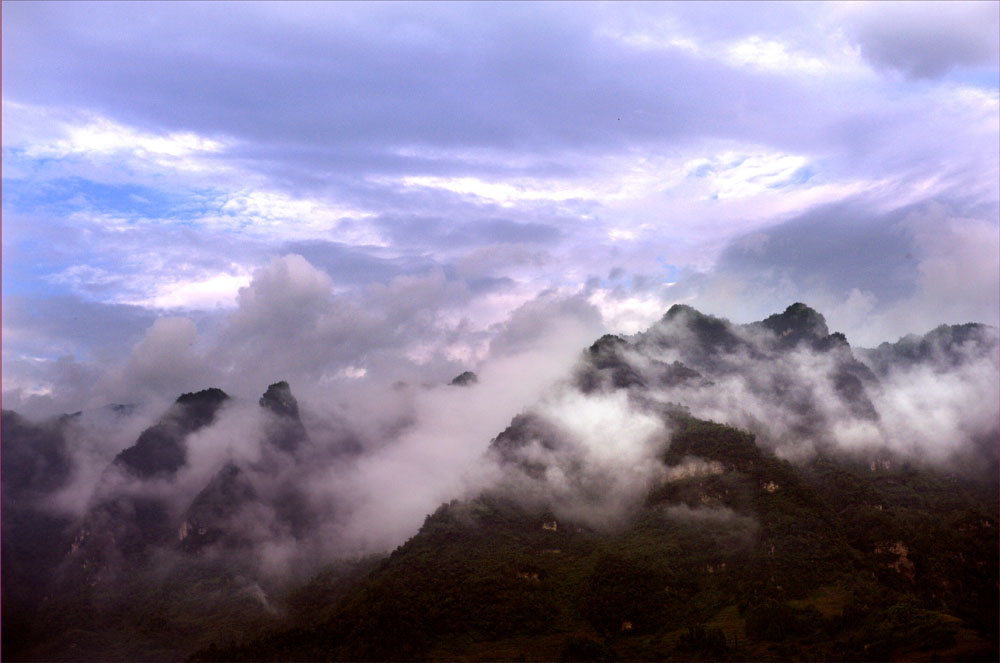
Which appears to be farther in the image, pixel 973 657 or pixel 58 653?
pixel 58 653

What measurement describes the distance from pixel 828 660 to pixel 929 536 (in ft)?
173

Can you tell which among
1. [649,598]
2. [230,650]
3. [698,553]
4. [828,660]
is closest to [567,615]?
[649,598]

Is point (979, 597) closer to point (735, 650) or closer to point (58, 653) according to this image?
point (735, 650)

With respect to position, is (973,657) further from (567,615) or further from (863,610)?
(567,615)

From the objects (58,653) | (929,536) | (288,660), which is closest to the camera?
(288,660)

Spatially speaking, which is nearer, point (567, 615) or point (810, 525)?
point (567, 615)

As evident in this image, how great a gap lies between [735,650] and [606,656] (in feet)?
78.2

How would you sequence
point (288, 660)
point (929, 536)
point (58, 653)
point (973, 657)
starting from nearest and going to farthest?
point (973, 657), point (288, 660), point (929, 536), point (58, 653)

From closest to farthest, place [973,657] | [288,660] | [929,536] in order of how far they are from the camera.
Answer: [973,657], [288,660], [929,536]

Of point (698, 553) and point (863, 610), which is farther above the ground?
point (698, 553)

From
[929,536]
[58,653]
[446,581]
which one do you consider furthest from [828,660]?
[58,653]

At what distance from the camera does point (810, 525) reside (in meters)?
186

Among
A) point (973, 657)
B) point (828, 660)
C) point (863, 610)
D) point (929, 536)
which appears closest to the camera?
point (973, 657)

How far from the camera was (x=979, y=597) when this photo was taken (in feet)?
519
